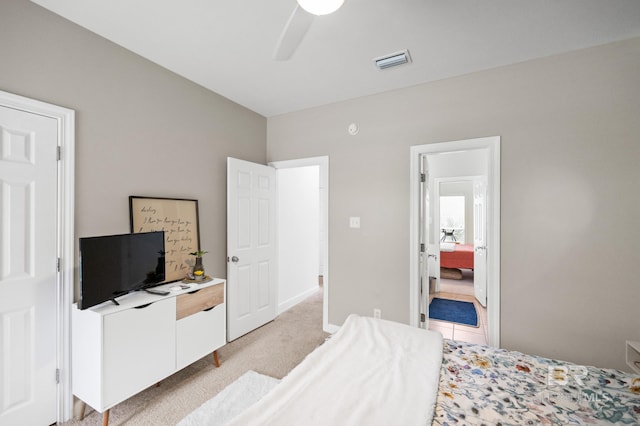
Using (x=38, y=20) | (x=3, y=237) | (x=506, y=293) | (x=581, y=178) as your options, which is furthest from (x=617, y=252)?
(x=38, y=20)

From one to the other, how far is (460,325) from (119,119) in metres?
4.12

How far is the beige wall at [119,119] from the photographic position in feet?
5.71

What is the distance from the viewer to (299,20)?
1345 millimetres

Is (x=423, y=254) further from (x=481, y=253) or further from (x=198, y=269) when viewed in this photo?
(x=198, y=269)

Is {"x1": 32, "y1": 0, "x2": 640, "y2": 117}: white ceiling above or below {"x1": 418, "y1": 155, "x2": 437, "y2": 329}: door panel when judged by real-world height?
above

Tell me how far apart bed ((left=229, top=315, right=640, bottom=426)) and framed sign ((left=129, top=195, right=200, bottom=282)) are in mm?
1681

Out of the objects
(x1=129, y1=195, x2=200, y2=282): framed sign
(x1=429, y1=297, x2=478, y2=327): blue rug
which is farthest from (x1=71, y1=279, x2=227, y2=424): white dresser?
(x1=429, y1=297, x2=478, y2=327): blue rug

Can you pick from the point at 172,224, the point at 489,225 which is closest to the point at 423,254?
the point at 489,225

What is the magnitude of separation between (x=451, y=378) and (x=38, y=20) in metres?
3.19

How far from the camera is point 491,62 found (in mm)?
2373

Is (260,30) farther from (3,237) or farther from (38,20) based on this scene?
(3,237)

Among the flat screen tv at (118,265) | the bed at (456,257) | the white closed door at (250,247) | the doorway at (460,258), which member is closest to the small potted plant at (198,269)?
the flat screen tv at (118,265)

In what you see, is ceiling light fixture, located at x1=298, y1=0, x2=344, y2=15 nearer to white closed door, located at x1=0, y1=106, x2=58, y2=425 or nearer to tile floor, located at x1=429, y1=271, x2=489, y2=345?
white closed door, located at x1=0, y1=106, x2=58, y2=425

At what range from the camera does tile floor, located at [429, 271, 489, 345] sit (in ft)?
10.1
